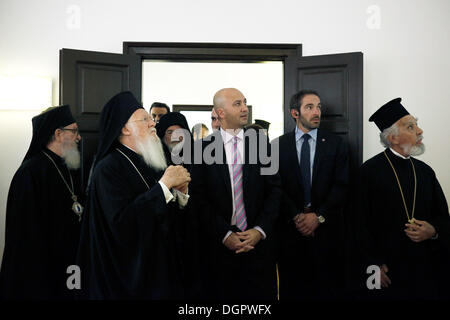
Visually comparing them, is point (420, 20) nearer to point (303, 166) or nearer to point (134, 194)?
point (303, 166)

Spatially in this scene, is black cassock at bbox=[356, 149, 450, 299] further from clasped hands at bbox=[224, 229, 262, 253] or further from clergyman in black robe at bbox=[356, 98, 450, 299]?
clasped hands at bbox=[224, 229, 262, 253]

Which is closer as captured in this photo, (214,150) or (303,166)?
(214,150)

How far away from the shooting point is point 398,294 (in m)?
3.79

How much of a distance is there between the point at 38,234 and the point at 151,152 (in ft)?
4.57

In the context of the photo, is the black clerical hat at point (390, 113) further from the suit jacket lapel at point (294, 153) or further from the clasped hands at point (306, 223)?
the clasped hands at point (306, 223)

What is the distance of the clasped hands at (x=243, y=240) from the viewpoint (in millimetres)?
3703

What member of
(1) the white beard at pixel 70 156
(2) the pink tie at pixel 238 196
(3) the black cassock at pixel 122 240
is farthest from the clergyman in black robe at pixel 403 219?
(1) the white beard at pixel 70 156

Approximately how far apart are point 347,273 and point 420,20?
3.30 m

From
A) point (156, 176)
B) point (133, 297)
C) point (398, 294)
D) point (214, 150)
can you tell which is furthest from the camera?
point (214, 150)

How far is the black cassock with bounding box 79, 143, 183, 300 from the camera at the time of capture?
2.97 metres

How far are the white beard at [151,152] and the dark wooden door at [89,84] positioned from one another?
1.97 m

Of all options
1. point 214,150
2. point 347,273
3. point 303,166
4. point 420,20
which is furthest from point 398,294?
point 420,20

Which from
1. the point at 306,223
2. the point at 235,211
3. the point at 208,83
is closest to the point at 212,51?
the point at 235,211

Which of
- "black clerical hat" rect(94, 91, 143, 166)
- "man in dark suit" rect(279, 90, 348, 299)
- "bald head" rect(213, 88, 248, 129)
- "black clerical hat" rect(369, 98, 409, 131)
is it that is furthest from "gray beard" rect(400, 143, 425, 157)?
"black clerical hat" rect(94, 91, 143, 166)
